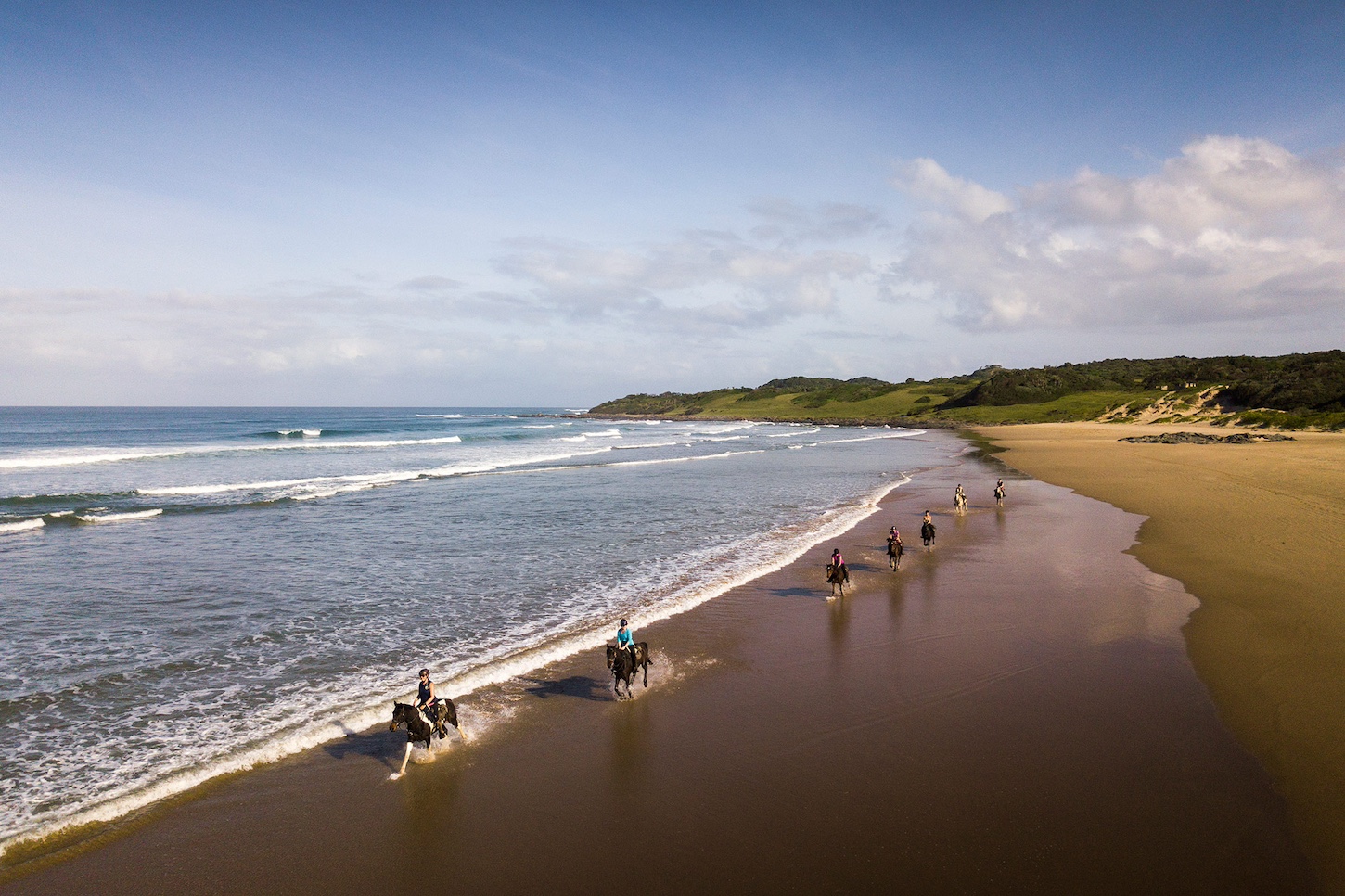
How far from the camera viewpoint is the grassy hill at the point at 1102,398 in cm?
6397

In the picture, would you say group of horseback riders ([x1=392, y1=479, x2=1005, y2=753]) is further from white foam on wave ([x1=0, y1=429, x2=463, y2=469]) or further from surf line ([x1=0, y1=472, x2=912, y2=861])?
white foam on wave ([x1=0, y1=429, x2=463, y2=469])

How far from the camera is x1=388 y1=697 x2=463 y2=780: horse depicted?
9.23 m

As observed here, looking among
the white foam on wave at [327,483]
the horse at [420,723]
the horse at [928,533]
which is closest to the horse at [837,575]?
the horse at [928,533]

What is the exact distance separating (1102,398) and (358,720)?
373 feet

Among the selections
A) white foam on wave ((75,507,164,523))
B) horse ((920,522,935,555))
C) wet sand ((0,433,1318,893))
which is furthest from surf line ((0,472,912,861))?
white foam on wave ((75,507,164,523))

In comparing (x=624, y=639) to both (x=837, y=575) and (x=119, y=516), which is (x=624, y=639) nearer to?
(x=837, y=575)

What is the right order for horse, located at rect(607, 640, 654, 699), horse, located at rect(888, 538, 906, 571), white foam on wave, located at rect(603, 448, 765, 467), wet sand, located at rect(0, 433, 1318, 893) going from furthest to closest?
1. white foam on wave, located at rect(603, 448, 765, 467)
2. horse, located at rect(888, 538, 906, 571)
3. horse, located at rect(607, 640, 654, 699)
4. wet sand, located at rect(0, 433, 1318, 893)

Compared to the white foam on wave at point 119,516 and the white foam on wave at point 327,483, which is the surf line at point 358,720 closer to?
the white foam on wave at point 119,516

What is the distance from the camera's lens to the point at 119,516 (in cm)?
2845

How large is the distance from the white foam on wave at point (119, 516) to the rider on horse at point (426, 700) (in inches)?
1033

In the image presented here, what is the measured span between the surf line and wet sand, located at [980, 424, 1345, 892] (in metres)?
10.2

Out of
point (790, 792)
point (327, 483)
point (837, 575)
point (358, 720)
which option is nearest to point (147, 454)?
point (327, 483)

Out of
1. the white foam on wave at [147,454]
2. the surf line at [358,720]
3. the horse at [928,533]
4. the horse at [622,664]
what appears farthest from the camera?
the white foam on wave at [147,454]

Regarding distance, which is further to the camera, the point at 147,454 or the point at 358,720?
the point at 147,454
